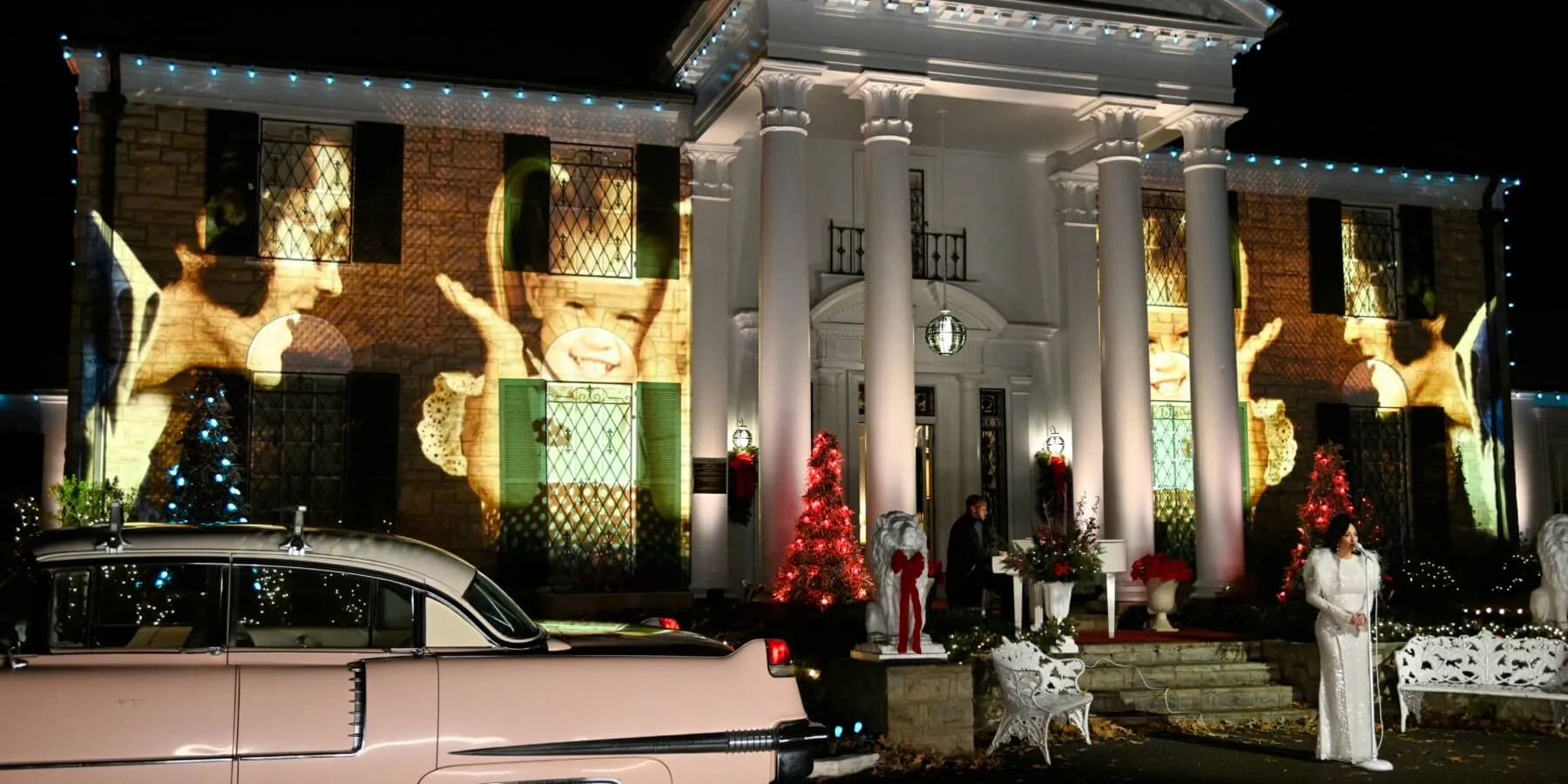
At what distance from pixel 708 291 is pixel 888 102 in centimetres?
383

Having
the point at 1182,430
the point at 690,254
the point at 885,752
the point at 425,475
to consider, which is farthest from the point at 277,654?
the point at 1182,430

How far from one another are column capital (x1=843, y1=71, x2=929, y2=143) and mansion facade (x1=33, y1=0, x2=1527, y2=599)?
3 centimetres

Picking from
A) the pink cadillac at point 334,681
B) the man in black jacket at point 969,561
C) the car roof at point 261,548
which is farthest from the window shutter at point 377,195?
the pink cadillac at point 334,681

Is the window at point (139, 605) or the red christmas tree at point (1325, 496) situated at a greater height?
the red christmas tree at point (1325, 496)

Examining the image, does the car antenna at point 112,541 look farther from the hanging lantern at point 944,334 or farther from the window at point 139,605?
the hanging lantern at point 944,334

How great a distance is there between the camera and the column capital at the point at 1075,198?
20.4 metres

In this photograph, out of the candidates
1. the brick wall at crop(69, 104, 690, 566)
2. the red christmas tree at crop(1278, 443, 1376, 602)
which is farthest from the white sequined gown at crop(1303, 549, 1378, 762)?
the brick wall at crop(69, 104, 690, 566)

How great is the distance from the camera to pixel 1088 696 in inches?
437

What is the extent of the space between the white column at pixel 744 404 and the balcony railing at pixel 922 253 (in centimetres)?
154

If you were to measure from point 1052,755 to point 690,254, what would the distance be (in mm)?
9667

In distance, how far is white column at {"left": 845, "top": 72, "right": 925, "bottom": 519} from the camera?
1578cm

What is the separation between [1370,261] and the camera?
2188cm

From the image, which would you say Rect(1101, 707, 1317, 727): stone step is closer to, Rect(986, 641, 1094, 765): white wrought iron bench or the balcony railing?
Rect(986, 641, 1094, 765): white wrought iron bench

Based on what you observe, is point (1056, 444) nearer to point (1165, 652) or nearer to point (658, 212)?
point (1165, 652)
